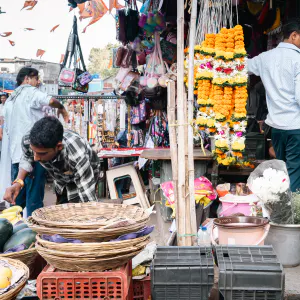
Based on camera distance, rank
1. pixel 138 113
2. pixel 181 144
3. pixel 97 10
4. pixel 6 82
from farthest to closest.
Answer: pixel 6 82 → pixel 138 113 → pixel 97 10 → pixel 181 144

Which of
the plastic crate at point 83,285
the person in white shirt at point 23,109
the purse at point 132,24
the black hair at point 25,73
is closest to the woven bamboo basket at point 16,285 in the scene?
the plastic crate at point 83,285

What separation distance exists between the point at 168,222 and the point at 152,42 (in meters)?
3.20

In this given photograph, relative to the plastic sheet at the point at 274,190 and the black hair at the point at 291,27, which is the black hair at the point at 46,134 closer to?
the plastic sheet at the point at 274,190

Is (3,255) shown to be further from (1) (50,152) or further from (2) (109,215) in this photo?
(1) (50,152)

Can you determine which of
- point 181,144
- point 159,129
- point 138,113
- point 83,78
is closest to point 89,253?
point 181,144

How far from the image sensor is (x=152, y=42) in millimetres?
6891

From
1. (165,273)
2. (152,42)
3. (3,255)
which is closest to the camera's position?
(165,273)

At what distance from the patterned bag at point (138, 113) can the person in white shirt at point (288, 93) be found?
4.73 m

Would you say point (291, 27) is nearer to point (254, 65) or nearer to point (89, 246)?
point (254, 65)

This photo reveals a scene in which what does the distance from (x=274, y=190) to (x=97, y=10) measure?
4.32 metres

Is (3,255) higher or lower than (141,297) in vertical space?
higher

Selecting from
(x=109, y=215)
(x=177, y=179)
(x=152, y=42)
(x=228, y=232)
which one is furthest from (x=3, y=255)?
(x=152, y=42)

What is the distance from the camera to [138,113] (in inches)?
353

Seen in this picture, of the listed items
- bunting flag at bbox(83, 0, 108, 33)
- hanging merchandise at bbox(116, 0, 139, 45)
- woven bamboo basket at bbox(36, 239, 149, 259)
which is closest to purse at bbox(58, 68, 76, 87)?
hanging merchandise at bbox(116, 0, 139, 45)
